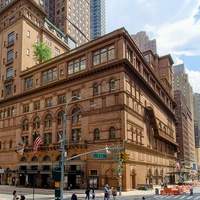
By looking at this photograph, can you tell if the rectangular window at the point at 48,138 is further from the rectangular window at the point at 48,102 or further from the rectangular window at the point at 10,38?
the rectangular window at the point at 10,38

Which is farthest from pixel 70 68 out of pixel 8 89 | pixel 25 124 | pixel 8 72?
A: pixel 8 72

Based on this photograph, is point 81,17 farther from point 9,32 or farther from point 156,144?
point 156,144

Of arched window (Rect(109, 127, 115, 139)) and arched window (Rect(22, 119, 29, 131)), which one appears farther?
arched window (Rect(22, 119, 29, 131))

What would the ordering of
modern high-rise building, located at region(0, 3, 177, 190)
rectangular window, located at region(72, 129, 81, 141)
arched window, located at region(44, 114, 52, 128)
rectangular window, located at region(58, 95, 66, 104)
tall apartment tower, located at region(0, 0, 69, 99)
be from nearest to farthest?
modern high-rise building, located at region(0, 3, 177, 190), rectangular window, located at region(72, 129, 81, 141), rectangular window, located at region(58, 95, 66, 104), arched window, located at region(44, 114, 52, 128), tall apartment tower, located at region(0, 0, 69, 99)

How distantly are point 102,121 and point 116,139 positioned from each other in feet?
14.7

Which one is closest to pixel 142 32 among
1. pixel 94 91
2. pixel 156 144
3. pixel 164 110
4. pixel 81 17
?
pixel 81 17

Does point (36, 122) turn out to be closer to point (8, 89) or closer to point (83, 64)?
point (8, 89)

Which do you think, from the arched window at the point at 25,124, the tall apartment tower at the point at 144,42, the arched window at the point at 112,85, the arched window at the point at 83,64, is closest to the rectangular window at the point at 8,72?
the arched window at the point at 25,124

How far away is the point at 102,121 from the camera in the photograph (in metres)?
49.3

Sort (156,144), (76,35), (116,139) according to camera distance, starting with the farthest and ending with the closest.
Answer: (76,35)
(156,144)
(116,139)

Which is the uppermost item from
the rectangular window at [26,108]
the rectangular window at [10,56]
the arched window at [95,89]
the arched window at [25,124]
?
the rectangular window at [10,56]

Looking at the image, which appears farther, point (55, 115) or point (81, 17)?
point (81, 17)

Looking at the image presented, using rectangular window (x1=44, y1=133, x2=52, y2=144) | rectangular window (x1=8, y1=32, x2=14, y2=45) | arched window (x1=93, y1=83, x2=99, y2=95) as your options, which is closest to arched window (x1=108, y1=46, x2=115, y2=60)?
arched window (x1=93, y1=83, x2=99, y2=95)

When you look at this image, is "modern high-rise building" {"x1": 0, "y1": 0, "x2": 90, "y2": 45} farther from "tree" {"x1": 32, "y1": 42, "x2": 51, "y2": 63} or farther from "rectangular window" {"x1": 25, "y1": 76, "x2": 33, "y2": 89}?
"rectangular window" {"x1": 25, "y1": 76, "x2": 33, "y2": 89}
